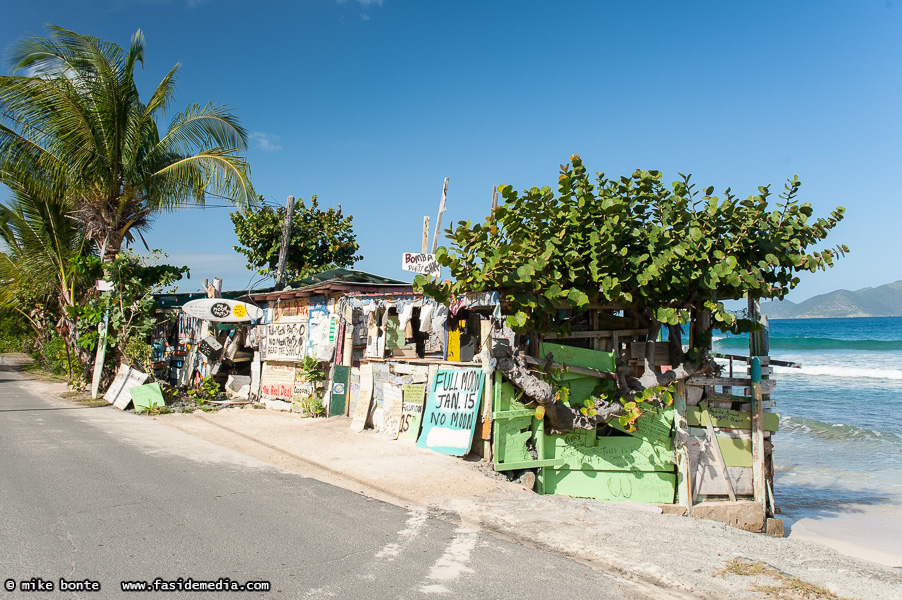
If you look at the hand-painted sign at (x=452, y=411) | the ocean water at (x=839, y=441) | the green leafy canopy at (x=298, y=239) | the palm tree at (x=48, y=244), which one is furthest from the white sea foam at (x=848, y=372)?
the palm tree at (x=48, y=244)

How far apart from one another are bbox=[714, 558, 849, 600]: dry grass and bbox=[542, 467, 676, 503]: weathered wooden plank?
3.22 meters

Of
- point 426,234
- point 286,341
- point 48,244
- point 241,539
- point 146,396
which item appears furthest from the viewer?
point 48,244

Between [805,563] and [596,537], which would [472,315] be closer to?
[596,537]

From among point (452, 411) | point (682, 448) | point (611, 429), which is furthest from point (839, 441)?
point (452, 411)

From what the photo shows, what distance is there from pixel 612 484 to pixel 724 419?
191 centimetres

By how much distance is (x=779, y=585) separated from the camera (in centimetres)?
462

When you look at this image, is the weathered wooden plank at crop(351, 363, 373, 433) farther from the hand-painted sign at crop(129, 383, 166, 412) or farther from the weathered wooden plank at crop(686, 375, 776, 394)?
the weathered wooden plank at crop(686, 375, 776, 394)

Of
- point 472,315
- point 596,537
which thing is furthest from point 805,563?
point 472,315

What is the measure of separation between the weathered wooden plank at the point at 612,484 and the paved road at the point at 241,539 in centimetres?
268

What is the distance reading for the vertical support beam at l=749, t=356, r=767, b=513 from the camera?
8484 mm

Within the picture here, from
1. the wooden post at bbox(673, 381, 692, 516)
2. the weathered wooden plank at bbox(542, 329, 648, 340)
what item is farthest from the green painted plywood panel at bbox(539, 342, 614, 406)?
the wooden post at bbox(673, 381, 692, 516)

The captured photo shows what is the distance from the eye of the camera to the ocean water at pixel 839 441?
12.5m

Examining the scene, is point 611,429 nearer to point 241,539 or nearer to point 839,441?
point 241,539

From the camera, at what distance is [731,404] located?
8.73m
